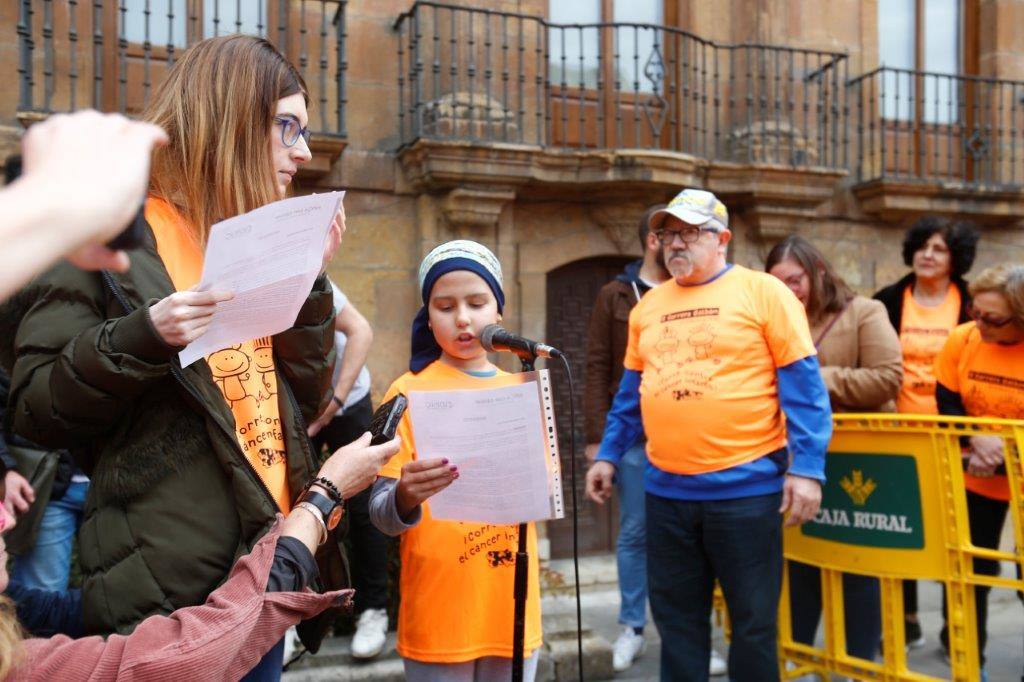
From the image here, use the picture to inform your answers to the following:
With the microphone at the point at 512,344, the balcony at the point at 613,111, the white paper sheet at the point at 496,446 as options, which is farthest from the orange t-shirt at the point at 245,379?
the balcony at the point at 613,111

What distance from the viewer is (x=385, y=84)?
22.9ft

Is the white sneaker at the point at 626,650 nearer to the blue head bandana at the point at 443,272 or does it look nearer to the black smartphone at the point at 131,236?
the blue head bandana at the point at 443,272

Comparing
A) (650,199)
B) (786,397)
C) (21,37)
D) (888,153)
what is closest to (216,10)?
(21,37)

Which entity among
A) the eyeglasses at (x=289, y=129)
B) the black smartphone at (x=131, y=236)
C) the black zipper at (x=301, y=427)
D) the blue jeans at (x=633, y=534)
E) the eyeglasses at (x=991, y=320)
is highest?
the eyeglasses at (x=289, y=129)

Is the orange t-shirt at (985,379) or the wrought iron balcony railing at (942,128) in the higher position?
the wrought iron balcony railing at (942,128)

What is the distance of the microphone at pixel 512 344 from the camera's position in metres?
2.15

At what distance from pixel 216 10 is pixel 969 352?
16.7ft

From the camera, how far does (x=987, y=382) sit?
3.96m

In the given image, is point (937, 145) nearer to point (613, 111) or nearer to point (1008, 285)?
point (613, 111)

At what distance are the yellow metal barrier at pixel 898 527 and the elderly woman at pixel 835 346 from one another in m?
0.24

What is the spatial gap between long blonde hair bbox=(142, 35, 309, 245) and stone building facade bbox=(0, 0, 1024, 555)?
4.59 m

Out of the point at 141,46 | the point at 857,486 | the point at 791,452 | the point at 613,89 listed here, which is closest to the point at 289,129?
the point at 791,452

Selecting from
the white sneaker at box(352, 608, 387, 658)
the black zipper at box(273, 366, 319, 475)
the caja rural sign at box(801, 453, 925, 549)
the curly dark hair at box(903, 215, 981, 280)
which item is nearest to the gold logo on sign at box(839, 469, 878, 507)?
the caja rural sign at box(801, 453, 925, 549)

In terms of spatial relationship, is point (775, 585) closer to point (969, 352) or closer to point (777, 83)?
point (969, 352)
